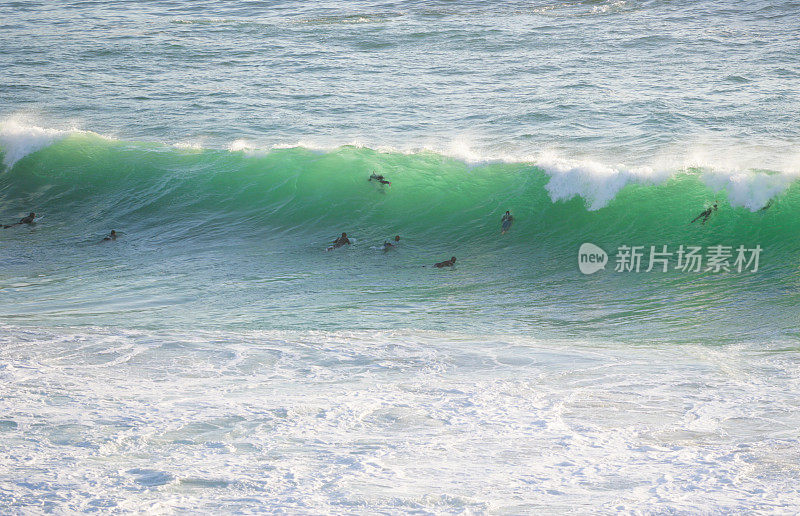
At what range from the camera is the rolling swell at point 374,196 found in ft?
40.8

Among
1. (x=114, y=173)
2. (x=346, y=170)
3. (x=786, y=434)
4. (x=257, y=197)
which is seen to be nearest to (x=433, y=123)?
(x=346, y=170)

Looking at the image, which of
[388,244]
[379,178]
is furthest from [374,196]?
[388,244]

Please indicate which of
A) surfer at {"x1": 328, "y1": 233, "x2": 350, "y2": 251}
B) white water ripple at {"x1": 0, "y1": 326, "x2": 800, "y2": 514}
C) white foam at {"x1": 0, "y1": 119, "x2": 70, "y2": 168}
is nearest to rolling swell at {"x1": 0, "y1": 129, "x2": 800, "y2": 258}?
white foam at {"x1": 0, "y1": 119, "x2": 70, "y2": 168}

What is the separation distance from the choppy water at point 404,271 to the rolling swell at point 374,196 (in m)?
0.06

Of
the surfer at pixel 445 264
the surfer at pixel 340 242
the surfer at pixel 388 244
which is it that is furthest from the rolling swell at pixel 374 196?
the surfer at pixel 445 264

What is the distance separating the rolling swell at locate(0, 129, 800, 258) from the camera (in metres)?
12.4

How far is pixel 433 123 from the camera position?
54.7 ft

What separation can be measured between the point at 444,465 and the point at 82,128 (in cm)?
1457

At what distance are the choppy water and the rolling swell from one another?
2.2 inches

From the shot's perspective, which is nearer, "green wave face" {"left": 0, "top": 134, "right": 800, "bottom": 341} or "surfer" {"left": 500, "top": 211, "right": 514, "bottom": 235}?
"green wave face" {"left": 0, "top": 134, "right": 800, "bottom": 341}

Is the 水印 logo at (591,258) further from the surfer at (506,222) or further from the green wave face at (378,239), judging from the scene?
the surfer at (506,222)

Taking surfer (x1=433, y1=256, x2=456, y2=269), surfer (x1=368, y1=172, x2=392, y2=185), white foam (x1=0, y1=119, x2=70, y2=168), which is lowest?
surfer (x1=433, y1=256, x2=456, y2=269)

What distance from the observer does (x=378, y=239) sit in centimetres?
1292

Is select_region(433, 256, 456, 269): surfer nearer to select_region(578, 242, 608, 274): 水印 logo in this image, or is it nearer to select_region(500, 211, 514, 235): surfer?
select_region(500, 211, 514, 235): surfer
